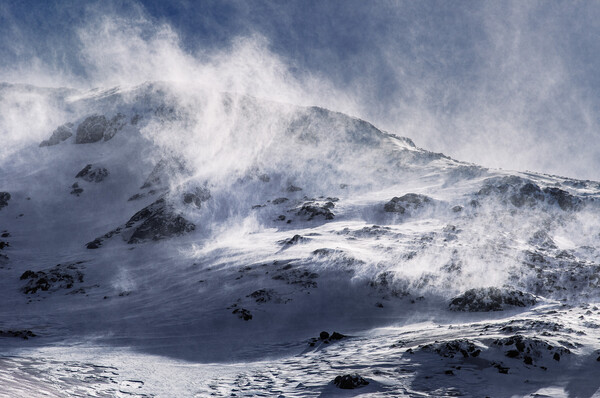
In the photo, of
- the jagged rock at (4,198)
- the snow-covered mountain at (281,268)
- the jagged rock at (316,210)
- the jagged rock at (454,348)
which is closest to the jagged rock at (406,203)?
the snow-covered mountain at (281,268)

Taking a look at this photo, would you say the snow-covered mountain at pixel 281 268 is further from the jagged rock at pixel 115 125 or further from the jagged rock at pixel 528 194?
the jagged rock at pixel 115 125

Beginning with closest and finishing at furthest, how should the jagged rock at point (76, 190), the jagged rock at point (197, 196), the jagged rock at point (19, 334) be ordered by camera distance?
the jagged rock at point (19, 334) → the jagged rock at point (197, 196) → the jagged rock at point (76, 190)

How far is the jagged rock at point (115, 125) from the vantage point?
94969 mm

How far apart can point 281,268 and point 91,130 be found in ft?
249

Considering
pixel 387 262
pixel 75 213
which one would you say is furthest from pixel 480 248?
pixel 75 213

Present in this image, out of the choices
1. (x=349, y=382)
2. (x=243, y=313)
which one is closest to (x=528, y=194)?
(x=243, y=313)

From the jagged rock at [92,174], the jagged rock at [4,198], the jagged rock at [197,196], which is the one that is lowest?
the jagged rock at [197,196]

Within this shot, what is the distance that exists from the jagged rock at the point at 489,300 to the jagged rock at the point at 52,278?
34191 millimetres

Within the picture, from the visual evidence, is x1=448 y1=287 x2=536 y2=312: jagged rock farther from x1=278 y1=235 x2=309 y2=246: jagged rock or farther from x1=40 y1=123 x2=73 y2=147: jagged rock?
x1=40 y1=123 x2=73 y2=147: jagged rock

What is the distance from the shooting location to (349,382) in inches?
632

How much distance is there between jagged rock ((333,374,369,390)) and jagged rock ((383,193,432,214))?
44.9 m

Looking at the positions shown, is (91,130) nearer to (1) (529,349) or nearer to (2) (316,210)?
(2) (316,210)

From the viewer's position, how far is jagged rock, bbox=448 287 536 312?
98.9 ft

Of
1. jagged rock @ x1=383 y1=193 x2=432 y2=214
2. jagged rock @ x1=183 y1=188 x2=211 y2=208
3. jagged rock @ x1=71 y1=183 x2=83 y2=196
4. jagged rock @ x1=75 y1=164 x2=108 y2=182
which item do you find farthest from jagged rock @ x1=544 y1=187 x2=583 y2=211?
jagged rock @ x1=71 y1=183 x2=83 y2=196
